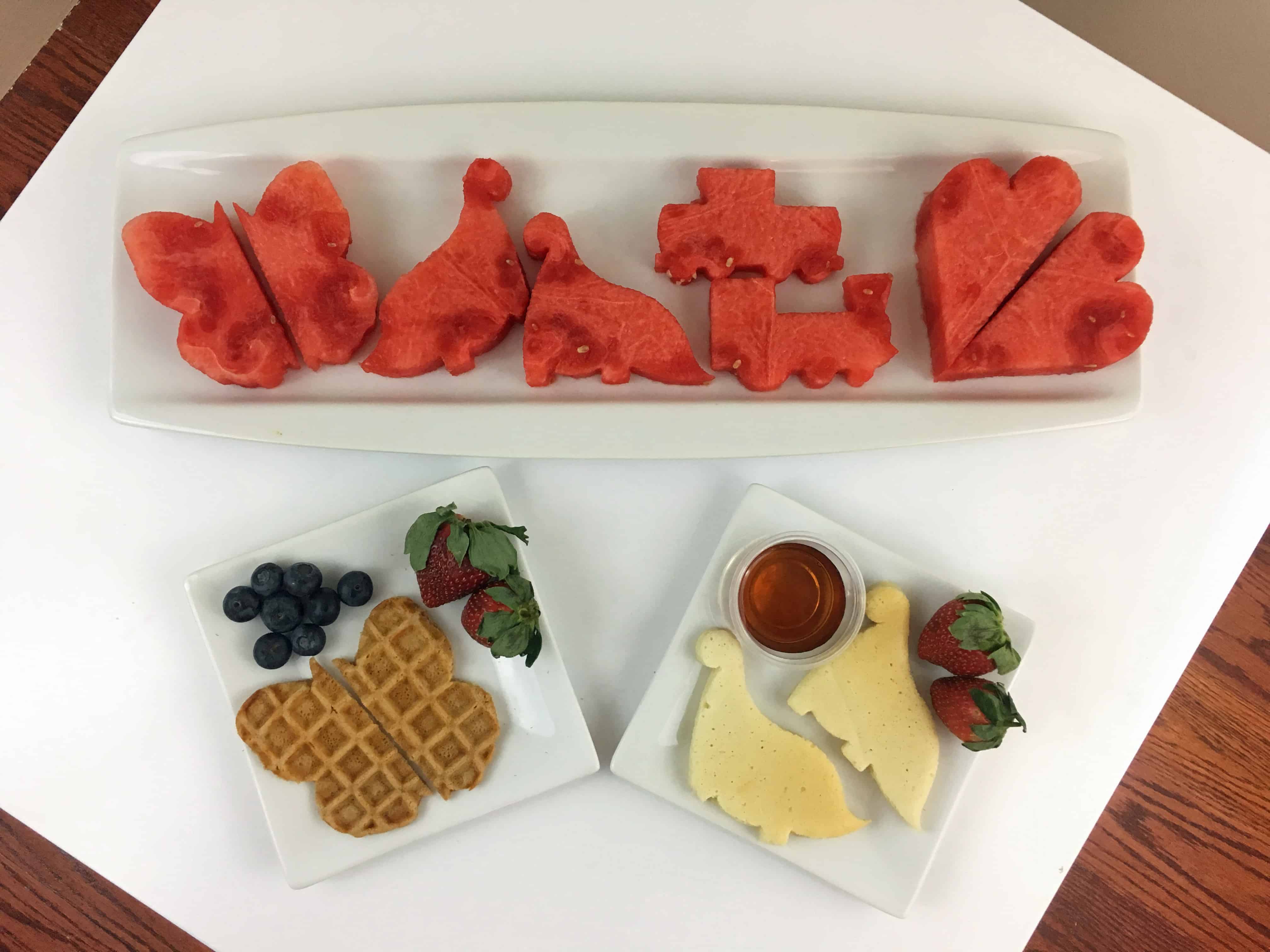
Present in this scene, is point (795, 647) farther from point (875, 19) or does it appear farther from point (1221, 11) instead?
point (1221, 11)

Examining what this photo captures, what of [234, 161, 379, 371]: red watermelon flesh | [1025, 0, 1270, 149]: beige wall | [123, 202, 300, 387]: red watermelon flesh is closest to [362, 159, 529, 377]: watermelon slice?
[234, 161, 379, 371]: red watermelon flesh

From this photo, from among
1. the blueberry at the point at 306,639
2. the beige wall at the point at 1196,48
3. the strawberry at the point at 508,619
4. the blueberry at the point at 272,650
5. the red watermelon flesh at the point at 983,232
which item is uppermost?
the beige wall at the point at 1196,48

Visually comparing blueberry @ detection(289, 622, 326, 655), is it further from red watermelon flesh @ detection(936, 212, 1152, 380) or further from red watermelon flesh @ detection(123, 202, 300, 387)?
red watermelon flesh @ detection(936, 212, 1152, 380)

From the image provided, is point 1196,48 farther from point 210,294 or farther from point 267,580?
point 267,580

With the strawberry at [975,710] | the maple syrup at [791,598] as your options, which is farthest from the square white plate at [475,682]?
the strawberry at [975,710]

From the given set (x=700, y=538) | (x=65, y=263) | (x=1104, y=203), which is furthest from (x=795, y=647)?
(x=65, y=263)

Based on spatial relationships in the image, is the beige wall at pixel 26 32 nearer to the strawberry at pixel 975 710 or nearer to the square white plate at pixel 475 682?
the square white plate at pixel 475 682
